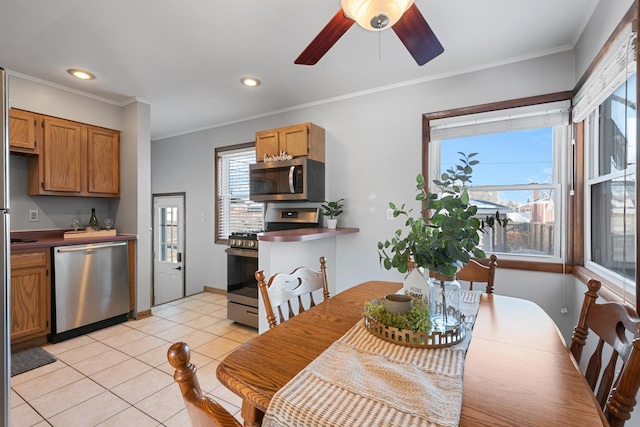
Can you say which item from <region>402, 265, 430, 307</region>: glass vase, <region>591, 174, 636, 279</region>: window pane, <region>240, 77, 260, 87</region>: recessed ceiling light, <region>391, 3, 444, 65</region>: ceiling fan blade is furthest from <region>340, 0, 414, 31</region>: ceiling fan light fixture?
<region>240, 77, 260, 87</region>: recessed ceiling light

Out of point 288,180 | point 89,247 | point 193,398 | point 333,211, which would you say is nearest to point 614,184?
point 333,211

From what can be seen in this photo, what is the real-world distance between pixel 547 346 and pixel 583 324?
27 cm

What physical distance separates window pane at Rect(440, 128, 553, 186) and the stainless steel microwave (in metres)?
1.44

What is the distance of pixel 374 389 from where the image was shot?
2.50 ft

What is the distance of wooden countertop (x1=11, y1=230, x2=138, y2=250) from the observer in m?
2.69

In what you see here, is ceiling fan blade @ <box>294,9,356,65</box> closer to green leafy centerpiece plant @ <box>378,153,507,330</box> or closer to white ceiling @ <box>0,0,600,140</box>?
white ceiling @ <box>0,0,600,140</box>

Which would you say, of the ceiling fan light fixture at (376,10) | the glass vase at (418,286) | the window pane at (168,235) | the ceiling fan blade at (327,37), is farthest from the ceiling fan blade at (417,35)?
the window pane at (168,235)

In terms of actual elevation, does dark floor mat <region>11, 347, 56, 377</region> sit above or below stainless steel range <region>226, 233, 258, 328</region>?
below

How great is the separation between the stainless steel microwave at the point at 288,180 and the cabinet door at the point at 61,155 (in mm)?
1854

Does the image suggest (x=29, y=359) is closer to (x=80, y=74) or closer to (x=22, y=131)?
(x=22, y=131)

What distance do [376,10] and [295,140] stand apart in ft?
7.04

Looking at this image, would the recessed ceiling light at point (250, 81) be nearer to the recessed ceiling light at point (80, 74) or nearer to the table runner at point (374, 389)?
the recessed ceiling light at point (80, 74)

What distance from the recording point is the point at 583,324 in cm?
116

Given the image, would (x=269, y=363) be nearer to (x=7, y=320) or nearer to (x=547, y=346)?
(x=547, y=346)
